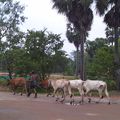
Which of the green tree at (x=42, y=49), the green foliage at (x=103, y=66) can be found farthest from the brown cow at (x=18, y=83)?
the green foliage at (x=103, y=66)

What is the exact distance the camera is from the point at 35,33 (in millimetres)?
35750

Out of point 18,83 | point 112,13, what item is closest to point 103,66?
point 112,13

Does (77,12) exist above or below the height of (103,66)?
above

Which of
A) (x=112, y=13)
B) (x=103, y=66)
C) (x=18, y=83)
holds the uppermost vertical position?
(x=112, y=13)

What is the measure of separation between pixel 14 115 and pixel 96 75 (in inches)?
839

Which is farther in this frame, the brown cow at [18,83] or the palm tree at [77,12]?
the palm tree at [77,12]

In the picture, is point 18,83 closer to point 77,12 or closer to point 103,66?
point 103,66

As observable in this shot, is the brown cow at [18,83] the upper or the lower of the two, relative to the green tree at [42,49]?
lower

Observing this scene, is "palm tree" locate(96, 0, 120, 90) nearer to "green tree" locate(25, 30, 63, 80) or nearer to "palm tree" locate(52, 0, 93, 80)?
"palm tree" locate(52, 0, 93, 80)

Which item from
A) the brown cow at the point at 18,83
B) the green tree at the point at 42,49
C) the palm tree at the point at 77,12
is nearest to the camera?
the brown cow at the point at 18,83

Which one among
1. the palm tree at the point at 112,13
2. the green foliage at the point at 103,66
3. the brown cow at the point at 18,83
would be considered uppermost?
the palm tree at the point at 112,13

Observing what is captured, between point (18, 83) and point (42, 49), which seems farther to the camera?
point (42, 49)

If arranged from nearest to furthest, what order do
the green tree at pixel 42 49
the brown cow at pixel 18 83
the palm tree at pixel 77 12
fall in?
the brown cow at pixel 18 83 < the green tree at pixel 42 49 < the palm tree at pixel 77 12

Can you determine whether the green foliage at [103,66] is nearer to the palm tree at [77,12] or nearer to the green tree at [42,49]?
the palm tree at [77,12]
